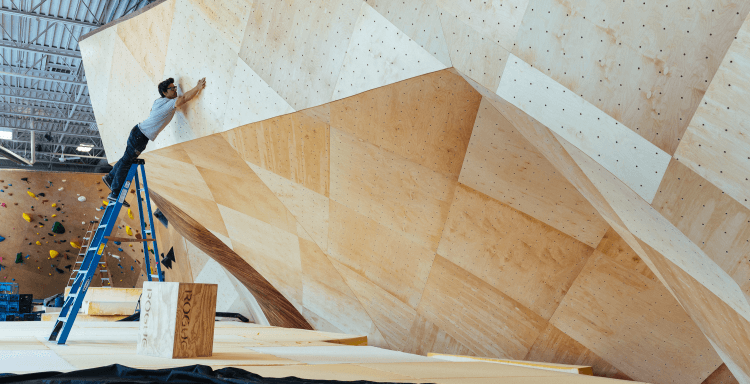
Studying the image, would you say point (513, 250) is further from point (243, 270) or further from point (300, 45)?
point (243, 270)

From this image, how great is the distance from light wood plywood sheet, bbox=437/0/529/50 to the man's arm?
16.3ft

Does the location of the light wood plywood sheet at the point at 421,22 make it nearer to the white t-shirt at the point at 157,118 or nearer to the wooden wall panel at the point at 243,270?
the white t-shirt at the point at 157,118

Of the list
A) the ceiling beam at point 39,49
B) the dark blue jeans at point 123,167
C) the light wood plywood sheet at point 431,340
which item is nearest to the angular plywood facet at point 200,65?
the dark blue jeans at point 123,167

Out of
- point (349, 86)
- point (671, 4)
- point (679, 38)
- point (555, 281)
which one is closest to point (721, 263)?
point (679, 38)

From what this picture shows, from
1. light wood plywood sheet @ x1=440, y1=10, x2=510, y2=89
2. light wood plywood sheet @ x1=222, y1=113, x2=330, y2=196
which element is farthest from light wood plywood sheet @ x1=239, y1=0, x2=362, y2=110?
light wood plywood sheet @ x1=440, y1=10, x2=510, y2=89

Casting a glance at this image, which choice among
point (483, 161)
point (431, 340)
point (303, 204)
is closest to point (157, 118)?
point (303, 204)

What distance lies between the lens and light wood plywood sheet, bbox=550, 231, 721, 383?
18.2ft

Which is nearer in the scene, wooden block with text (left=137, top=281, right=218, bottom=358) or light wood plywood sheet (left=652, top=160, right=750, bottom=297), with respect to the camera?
light wood plywood sheet (left=652, top=160, right=750, bottom=297)

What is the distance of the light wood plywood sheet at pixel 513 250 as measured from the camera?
594 centimetres

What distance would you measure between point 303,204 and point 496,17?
4.84 m

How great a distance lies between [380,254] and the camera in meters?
7.87

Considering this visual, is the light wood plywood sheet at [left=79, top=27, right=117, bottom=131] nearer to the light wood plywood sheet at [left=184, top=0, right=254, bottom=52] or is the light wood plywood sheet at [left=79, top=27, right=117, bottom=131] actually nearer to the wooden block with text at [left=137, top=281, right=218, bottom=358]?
the light wood plywood sheet at [left=184, top=0, right=254, bottom=52]

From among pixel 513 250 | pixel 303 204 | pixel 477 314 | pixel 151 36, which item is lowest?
pixel 477 314

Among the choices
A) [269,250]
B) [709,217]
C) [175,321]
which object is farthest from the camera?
[269,250]
